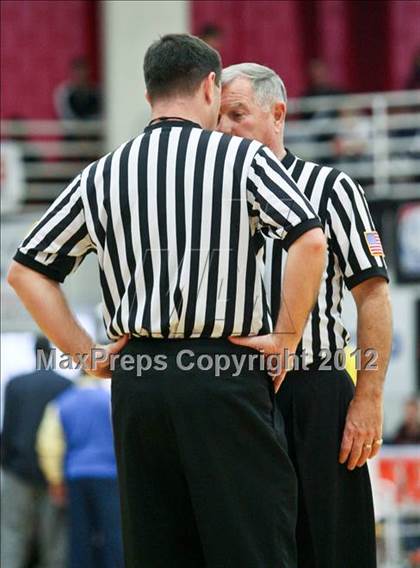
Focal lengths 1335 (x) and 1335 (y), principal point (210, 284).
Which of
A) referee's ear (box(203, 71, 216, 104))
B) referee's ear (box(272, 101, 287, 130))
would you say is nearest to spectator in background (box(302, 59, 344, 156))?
referee's ear (box(272, 101, 287, 130))

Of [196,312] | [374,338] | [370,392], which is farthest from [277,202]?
[370,392]

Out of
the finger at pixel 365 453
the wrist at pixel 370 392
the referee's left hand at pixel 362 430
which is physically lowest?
the finger at pixel 365 453

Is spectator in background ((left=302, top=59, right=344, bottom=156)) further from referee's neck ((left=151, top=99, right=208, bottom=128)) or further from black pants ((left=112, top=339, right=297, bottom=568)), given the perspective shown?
black pants ((left=112, top=339, right=297, bottom=568))

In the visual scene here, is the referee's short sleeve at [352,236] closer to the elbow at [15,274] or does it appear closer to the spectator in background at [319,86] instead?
the elbow at [15,274]

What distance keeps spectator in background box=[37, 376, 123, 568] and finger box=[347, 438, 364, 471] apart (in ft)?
14.4

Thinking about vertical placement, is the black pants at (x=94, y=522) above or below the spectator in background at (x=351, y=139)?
below

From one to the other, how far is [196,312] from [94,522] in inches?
213

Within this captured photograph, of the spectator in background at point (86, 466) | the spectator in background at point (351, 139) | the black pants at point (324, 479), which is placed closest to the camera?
the black pants at point (324, 479)

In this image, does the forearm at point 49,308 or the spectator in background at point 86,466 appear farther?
the spectator in background at point 86,466

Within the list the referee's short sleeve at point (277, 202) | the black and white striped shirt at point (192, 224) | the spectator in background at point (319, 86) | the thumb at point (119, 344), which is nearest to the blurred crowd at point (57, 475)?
the thumb at point (119, 344)

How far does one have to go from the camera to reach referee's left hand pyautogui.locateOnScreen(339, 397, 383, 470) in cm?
414

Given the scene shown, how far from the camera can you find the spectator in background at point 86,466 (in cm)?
852

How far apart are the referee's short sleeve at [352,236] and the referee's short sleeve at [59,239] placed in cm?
81

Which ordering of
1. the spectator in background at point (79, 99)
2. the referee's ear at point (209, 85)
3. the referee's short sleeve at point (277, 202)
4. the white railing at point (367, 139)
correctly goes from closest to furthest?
the referee's short sleeve at point (277, 202)
the referee's ear at point (209, 85)
the white railing at point (367, 139)
the spectator in background at point (79, 99)
